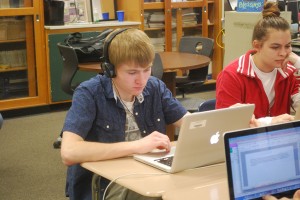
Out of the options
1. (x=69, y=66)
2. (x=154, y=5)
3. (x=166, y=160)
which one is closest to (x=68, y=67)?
(x=69, y=66)

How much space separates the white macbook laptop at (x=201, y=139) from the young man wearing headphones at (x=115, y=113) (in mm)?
149

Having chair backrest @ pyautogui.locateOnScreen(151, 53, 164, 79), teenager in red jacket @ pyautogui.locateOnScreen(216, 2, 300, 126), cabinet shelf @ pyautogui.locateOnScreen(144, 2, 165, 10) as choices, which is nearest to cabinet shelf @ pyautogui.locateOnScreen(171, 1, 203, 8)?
cabinet shelf @ pyautogui.locateOnScreen(144, 2, 165, 10)

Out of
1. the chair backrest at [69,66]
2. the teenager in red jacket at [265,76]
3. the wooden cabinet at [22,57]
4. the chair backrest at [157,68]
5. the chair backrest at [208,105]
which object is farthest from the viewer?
the wooden cabinet at [22,57]

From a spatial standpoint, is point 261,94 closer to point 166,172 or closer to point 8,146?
point 166,172

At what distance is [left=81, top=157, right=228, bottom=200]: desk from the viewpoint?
1566 millimetres

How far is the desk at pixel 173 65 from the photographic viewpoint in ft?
12.2

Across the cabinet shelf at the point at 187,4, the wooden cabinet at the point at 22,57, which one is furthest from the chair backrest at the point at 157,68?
the cabinet shelf at the point at 187,4

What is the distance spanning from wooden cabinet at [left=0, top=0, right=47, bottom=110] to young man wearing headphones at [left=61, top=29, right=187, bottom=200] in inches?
132

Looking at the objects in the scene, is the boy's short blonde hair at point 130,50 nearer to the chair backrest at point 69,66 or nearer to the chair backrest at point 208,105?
the chair backrest at point 208,105

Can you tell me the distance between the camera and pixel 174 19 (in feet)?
20.1

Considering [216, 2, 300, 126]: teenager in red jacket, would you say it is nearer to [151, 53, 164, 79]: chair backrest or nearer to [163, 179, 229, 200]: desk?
[163, 179, 229, 200]: desk

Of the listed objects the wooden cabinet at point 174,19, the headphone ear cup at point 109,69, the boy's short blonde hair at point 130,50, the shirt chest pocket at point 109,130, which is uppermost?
the wooden cabinet at point 174,19

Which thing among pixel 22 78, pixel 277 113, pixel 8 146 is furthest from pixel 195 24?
pixel 277 113

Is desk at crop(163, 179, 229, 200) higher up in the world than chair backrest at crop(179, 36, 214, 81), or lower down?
lower down
